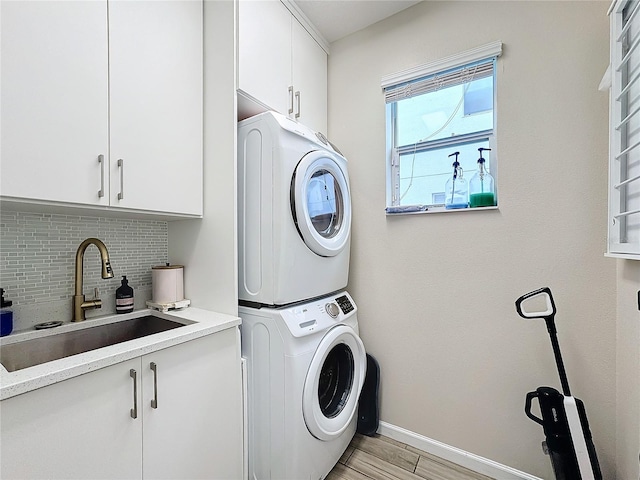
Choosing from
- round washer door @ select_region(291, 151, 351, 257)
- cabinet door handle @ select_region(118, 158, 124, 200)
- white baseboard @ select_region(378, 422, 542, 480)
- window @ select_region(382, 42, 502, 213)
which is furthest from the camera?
window @ select_region(382, 42, 502, 213)

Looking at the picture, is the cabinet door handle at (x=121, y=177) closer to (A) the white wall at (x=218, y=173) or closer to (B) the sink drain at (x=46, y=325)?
(A) the white wall at (x=218, y=173)

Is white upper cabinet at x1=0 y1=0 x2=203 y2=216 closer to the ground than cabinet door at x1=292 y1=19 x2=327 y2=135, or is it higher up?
closer to the ground

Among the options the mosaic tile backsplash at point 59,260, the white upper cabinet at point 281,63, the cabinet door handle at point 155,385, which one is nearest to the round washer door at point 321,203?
the white upper cabinet at point 281,63

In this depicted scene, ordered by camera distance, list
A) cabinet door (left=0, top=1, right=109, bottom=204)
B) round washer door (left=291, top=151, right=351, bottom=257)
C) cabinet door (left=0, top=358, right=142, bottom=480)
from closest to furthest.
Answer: cabinet door (left=0, top=358, right=142, bottom=480)
cabinet door (left=0, top=1, right=109, bottom=204)
round washer door (left=291, top=151, right=351, bottom=257)

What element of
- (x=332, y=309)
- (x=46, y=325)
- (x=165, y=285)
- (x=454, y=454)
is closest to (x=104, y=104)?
(x=165, y=285)

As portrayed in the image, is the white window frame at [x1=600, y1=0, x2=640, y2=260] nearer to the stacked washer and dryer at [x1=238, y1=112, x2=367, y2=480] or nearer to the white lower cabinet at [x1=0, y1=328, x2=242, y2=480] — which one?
the stacked washer and dryer at [x1=238, y1=112, x2=367, y2=480]

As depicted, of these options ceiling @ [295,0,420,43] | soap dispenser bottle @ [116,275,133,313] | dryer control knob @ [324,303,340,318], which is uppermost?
ceiling @ [295,0,420,43]

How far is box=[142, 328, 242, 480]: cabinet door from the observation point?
101cm

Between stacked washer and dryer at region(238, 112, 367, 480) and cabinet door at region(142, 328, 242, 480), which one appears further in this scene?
stacked washer and dryer at region(238, 112, 367, 480)

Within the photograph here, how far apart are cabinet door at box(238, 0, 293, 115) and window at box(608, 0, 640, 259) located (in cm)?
141

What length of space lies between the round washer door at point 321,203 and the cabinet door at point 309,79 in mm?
398

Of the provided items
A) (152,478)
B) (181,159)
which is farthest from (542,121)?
(152,478)

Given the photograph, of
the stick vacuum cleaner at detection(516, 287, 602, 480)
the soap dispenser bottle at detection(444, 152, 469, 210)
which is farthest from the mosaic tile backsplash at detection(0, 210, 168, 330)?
the stick vacuum cleaner at detection(516, 287, 602, 480)

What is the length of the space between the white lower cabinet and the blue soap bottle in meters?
0.55
